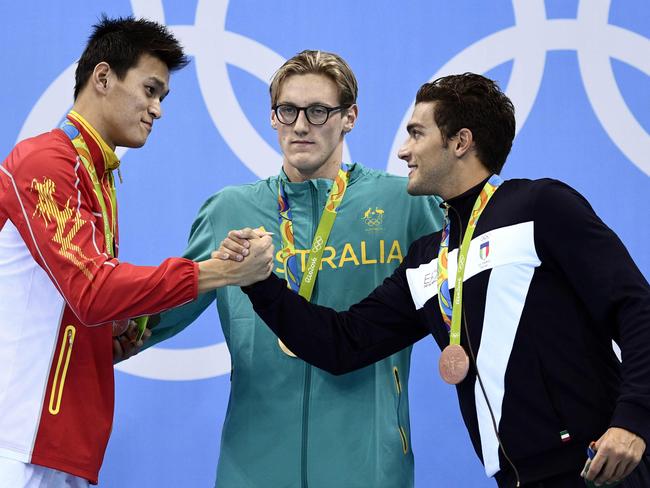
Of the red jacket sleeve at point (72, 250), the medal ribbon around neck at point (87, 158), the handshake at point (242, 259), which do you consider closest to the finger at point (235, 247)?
the handshake at point (242, 259)

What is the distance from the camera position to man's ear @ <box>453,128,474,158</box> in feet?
9.19

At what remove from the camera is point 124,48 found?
2.77 meters

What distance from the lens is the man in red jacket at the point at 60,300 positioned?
2.36 metres

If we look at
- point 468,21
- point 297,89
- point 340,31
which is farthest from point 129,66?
point 468,21

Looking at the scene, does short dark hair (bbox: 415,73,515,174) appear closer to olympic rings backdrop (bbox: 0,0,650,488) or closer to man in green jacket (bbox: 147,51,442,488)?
man in green jacket (bbox: 147,51,442,488)

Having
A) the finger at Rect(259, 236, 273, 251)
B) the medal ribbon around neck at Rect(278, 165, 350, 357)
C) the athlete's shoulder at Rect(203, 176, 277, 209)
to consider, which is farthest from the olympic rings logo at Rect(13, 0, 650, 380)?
the finger at Rect(259, 236, 273, 251)

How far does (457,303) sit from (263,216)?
0.78 metres

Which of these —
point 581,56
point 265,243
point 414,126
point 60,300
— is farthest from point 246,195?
point 581,56

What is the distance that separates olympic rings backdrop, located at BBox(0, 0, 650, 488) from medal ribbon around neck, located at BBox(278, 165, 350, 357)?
2.71 feet

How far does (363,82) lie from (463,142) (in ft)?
3.75

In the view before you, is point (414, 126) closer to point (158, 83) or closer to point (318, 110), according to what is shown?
point (318, 110)

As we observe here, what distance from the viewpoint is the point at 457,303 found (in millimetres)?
2564

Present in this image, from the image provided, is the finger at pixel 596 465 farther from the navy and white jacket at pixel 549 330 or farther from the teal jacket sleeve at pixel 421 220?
the teal jacket sleeve at pixel 421 220

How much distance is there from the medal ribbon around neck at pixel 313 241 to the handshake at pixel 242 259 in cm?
27
